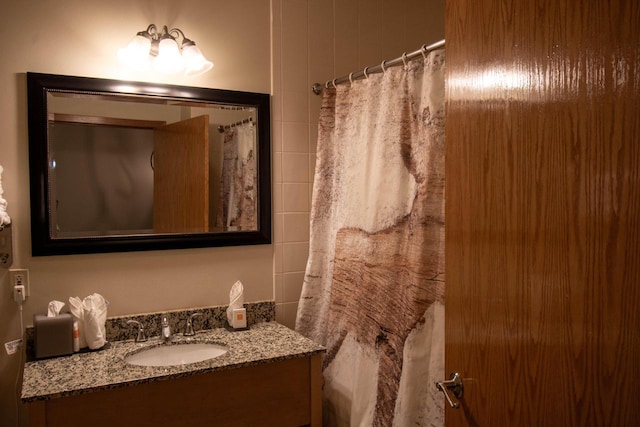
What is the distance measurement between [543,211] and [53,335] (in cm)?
168

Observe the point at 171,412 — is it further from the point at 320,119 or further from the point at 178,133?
the point at 320,119

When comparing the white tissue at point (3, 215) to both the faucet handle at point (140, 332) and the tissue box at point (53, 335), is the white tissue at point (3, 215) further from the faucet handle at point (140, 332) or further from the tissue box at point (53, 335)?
the faucet handle at point (140, 332)

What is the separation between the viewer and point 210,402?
177 cm

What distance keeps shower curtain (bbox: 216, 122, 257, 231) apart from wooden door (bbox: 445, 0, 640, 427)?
47.5 inches

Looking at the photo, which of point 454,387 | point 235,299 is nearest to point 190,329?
point 235,299

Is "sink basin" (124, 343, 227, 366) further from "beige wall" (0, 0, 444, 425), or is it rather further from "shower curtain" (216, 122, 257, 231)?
"shower curtain" (216, 122, 257, 231)

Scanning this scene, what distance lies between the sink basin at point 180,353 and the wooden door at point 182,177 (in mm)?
480

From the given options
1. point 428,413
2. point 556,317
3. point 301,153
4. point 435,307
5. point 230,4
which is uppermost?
point 230,4

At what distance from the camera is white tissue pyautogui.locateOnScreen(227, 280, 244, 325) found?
2197 millimetres

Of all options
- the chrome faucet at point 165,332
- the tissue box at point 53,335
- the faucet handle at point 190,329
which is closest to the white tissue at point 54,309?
the tissue box at point 53,335

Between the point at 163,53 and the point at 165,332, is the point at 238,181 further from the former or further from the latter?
the point at 165,332

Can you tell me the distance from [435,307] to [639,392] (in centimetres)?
93

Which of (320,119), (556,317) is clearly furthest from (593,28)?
(320,119)

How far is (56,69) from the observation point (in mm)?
1933
